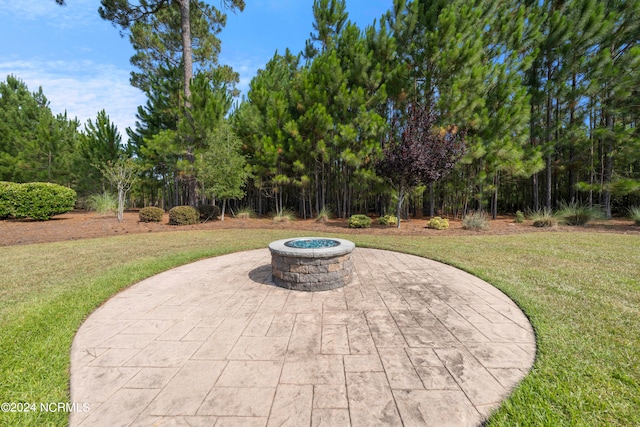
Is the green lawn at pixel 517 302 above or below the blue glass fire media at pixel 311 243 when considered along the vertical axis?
below

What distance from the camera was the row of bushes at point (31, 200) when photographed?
11.4m

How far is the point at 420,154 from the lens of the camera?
31.0ft

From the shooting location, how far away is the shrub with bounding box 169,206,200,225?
11258 mm

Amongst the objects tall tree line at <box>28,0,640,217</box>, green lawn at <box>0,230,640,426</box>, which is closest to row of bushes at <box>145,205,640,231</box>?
tall tree line at <box>28,0,640,217</box>

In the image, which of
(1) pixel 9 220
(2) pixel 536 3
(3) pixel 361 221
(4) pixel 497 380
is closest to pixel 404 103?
(3) pixel 361 221

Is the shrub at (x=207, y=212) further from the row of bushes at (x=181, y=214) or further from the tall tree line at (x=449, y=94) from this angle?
the tall tree line at (x=449, y=94)

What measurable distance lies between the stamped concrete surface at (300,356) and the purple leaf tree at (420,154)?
645 centimetres

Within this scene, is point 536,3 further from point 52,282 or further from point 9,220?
point 9,220

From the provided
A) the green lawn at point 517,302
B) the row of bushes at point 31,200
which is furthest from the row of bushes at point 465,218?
the row of bushes at point 31,200

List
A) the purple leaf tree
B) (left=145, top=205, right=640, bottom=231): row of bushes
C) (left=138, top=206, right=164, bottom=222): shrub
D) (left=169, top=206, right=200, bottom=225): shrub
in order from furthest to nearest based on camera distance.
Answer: (left=138, top=206, right=164, bottom=222): shrub < (left=169, top=206, right=200, bottom=225): shrub < (left=145, top=205, right=640, bottom=231): row of bushes < the purple leaf tree

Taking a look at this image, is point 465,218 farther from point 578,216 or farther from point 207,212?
point 207,212

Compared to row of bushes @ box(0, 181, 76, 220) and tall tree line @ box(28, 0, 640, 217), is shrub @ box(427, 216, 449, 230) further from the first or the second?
row of bushes @ box(0, 181, 76, 220)

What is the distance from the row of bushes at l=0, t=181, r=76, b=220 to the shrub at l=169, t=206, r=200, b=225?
21.1 feet

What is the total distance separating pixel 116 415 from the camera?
5.56ft
